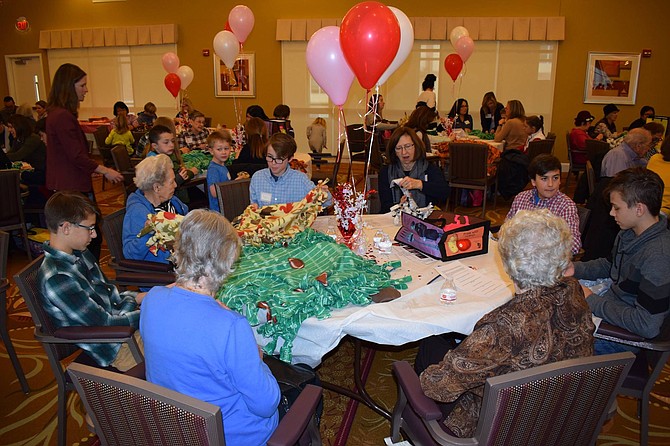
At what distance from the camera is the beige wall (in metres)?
9.92

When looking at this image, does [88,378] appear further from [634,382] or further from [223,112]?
[223,112]

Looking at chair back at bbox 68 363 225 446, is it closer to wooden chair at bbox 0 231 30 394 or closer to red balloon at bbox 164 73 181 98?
wooden chair at bbox 0 231 30 394

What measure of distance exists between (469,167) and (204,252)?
208 inches

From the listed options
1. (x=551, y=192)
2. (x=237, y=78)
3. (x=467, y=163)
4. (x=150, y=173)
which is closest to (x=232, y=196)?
(x=150, y=173)

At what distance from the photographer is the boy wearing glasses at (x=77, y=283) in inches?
87.7

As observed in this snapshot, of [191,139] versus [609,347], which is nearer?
[609,347]

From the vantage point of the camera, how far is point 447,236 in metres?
2.68

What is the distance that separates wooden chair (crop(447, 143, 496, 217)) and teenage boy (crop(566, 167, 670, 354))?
3761mm

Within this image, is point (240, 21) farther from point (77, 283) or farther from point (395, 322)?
point (395, 322)

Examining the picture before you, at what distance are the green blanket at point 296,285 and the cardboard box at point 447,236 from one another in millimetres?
274

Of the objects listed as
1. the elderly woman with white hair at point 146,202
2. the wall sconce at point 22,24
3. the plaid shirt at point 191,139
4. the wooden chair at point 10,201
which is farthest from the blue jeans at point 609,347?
the wall sconce at point 22,24

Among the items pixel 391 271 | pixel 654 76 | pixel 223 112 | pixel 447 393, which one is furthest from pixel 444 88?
pixel 447 393

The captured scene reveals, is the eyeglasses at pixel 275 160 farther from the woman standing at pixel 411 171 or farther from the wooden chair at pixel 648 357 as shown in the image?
the wooden chair at pixel 648 357

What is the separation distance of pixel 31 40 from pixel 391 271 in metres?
14.3
